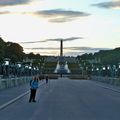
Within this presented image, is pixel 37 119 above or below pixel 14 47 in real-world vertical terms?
below

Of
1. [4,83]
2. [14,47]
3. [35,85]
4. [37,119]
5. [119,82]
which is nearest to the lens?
[37,119]

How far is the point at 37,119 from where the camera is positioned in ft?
67.8

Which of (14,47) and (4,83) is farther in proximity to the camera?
(14,47)

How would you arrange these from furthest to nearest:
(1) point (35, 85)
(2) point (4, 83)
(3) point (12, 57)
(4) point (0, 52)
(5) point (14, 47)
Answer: (5) point (14, 47)
(3) point (12, 57)
(4) point (0, 52)
(2) point (4, 83)
(1) point (35, 85)

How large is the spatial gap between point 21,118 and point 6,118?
595 mm

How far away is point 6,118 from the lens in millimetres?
21109

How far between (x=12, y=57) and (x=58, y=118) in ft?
500

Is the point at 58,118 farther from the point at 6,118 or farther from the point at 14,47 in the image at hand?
the point at 14,47

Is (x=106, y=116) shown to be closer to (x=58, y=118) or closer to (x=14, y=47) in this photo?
(x=58, y=118)

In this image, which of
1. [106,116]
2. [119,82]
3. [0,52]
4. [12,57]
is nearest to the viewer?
[106,116]

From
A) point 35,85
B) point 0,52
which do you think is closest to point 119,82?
point 0,52

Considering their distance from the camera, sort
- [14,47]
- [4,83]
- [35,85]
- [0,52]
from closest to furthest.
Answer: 1. [35,85]
2. [4,83]
3. [0,52]
4. [14,47]

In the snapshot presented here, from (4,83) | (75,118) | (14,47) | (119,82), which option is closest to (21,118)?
(75,118)

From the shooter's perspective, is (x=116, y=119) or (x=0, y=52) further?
(x=0, y=52)
